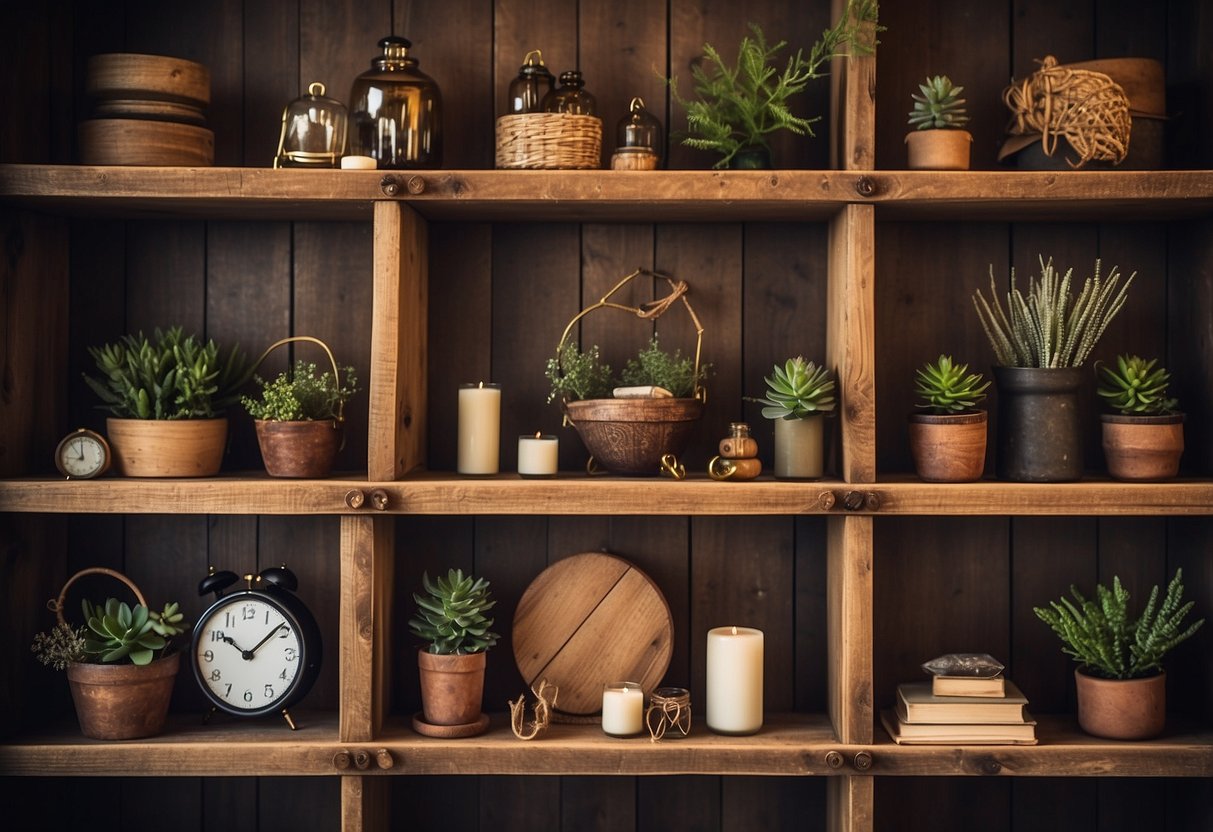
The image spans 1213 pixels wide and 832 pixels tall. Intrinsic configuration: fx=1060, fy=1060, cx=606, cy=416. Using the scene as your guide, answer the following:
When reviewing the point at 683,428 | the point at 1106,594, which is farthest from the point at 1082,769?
the point at 683,428

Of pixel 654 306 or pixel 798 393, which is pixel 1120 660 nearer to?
pixel 798 393

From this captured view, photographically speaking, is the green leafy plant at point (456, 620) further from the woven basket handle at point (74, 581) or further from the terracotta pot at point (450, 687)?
the woven basket handle at point (74, 581)

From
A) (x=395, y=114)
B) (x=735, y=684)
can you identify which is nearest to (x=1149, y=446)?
(x=735, y=684)

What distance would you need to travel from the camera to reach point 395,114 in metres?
1.82

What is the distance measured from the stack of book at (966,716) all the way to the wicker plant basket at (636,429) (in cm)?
57

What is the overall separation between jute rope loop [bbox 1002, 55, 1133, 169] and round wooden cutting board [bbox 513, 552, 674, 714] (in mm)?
1043

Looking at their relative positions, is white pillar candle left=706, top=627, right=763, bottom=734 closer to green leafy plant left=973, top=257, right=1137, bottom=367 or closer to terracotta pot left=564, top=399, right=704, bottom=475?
terracotta pot left=564, top=399, right=704, bottom=475

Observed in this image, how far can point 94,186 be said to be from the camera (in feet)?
5.62

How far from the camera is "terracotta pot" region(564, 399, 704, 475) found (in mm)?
1778

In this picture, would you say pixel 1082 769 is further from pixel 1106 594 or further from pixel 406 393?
pixel 406 393

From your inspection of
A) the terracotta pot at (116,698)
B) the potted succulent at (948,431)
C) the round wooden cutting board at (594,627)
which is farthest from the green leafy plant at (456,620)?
the potted succulent at (948,431)

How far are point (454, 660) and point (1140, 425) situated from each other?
47.8 inches

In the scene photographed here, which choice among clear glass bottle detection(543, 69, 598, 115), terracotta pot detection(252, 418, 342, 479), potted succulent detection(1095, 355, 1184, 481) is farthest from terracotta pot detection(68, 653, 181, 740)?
potted succulent detection(1095, 355, 1184, 481)

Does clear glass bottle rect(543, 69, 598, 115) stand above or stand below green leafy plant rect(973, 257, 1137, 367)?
above
